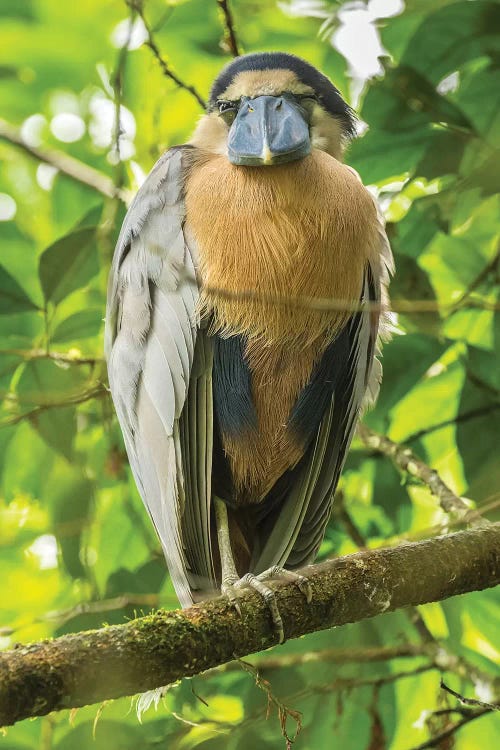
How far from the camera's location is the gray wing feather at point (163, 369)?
2.86m


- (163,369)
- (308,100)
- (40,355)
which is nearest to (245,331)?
(163,369)

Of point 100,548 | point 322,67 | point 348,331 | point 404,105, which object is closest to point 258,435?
point 348,331

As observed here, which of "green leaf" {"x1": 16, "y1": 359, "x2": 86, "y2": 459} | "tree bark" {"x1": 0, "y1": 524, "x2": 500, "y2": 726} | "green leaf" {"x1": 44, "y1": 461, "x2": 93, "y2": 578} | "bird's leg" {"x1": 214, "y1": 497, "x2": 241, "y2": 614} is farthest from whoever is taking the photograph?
"green leaf" {"x1": 16, "y1": 359, "x2": 86, "y2": 459}

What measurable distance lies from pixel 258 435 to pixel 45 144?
1.85m

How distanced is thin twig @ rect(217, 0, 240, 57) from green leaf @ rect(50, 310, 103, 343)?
111cm

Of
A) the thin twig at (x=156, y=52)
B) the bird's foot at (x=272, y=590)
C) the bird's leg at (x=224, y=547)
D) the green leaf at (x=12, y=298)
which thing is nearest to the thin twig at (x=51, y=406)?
the green leaf at (x=12, y=298)

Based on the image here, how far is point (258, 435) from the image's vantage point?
3002mm

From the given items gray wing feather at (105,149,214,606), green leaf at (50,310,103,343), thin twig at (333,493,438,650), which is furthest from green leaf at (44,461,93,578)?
thin twig at (333,493,438,650)

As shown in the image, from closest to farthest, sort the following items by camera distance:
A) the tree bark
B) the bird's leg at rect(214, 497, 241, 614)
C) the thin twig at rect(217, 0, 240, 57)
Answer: the tree bark < the bird's leg at rect(214, 497, 241, 614) < the thin twig at rect(217, 0, 240, 57)

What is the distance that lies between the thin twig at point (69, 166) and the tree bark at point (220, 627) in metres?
1.75

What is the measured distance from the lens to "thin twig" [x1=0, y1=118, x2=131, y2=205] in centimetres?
345

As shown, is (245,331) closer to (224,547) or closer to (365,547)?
(224,547)

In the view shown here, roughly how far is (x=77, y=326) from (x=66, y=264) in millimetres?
267

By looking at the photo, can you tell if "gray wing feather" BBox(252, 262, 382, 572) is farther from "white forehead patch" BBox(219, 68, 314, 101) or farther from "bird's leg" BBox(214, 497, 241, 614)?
"white forehead patch" BBox(219, 68, 314, 101)
